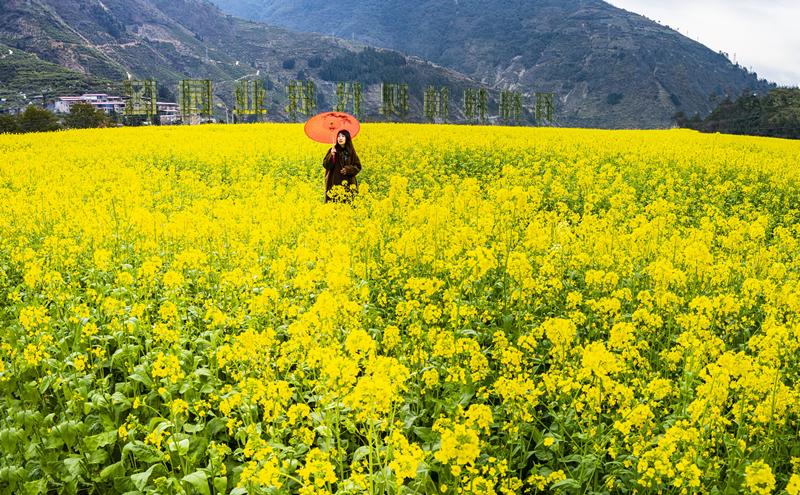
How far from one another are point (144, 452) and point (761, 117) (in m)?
84.2

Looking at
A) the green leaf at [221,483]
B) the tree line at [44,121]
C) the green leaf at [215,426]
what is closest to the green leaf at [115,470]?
the green leaf at [215,426]

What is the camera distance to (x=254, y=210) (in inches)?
396

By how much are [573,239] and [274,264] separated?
4848 millimetres

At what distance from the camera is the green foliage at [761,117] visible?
198 ft

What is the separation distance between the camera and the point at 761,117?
217 ft

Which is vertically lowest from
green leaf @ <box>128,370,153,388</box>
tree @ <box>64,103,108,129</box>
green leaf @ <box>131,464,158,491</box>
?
green leaf @ <box>131,464,158,491</box>

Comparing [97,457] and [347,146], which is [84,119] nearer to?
[347,146]

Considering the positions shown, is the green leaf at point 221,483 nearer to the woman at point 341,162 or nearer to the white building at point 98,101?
the woman at point 341,162

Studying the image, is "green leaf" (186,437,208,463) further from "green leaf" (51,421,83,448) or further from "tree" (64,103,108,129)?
"tree" (64,103,108,129)

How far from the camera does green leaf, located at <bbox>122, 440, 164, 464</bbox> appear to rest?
3752mm

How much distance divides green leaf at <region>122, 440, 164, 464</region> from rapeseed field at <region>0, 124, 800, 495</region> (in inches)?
0.9

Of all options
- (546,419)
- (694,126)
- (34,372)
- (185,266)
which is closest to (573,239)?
(546,419)

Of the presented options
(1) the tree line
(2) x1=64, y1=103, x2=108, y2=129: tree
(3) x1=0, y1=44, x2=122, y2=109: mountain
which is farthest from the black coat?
(3) x1=0, y1=44, x2=122, y2=109: mountain

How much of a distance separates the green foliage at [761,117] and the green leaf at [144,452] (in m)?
76.3
